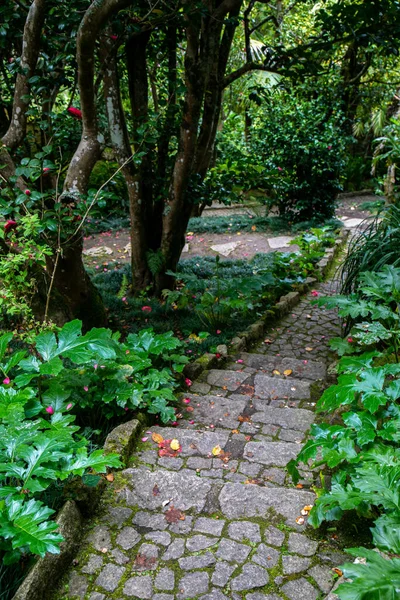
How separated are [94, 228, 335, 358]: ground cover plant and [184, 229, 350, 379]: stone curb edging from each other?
9 cm

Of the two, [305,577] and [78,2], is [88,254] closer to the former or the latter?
[78,2]

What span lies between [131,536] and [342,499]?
861mm

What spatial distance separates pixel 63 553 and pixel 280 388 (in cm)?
213

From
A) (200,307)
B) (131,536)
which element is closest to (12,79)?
(200,307)

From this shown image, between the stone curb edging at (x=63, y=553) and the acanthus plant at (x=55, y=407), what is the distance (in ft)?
0.26

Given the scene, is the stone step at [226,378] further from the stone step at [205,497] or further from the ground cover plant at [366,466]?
the stone step at [205,497]

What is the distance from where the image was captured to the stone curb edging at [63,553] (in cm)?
166

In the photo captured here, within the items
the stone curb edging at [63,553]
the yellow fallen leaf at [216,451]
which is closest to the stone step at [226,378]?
the yellow fallen leaf at [216,451]

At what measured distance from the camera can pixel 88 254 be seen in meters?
8.49

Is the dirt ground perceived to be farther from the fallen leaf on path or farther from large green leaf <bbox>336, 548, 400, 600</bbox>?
large green leaf <bbox>336, 548, 400, 600</bbox>

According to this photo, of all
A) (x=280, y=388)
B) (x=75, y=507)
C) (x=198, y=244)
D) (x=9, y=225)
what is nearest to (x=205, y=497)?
(x=75, y=507)

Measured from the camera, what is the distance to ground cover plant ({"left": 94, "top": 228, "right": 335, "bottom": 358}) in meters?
4.66

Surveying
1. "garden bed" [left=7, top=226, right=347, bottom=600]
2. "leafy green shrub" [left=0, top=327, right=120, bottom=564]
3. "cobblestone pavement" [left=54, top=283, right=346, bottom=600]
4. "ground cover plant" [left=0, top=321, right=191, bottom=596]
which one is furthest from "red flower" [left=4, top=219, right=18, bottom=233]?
"cobblestone pavement" [left=54, top=283, right=346, bottom=600]

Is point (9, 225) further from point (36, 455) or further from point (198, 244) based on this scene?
point (198, 244)
